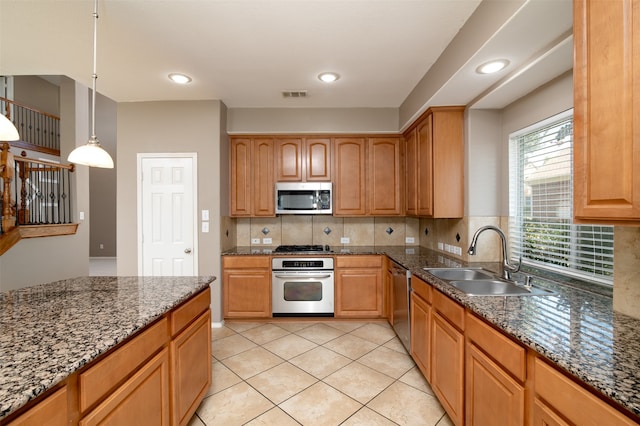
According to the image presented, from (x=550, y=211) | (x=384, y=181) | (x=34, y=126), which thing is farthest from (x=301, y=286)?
(x=34, y=126)

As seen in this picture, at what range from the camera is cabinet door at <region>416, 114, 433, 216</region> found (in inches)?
111

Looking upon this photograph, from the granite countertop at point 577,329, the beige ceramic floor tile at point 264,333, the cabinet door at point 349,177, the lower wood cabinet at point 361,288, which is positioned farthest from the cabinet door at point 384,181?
the beige ceramic floor tile at point 264,333

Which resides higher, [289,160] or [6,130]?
[289,160]

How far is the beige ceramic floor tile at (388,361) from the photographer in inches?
93.1

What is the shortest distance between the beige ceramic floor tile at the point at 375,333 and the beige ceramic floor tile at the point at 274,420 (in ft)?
4.28

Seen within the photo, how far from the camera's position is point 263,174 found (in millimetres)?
3623

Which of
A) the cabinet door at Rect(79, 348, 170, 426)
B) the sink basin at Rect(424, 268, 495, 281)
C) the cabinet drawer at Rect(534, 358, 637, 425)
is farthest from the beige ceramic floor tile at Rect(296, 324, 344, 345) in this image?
the cabinet drawer at Rect(534, 358, 637, 425)

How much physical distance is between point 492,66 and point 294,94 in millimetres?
1952

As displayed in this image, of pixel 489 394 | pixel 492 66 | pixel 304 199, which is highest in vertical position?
pixel 492 66

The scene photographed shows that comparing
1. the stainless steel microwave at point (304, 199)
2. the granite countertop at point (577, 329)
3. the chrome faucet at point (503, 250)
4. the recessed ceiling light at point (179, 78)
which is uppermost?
the recessed ceiling light at point (179, 78)

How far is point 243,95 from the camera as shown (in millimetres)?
3168

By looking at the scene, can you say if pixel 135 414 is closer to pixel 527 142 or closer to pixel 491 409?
pixel 491 409

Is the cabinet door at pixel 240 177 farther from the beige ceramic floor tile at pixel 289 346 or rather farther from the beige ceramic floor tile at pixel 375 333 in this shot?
the beige ceramic floor tile at pixel 375 333

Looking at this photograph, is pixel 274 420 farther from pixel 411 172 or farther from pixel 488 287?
pixel 411 172
